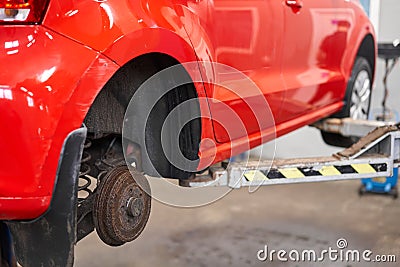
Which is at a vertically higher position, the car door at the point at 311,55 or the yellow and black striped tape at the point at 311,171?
the car door at the point at 311,55

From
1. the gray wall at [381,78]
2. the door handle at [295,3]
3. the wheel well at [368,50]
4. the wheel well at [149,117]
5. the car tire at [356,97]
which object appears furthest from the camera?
the gray wall at [381,78]

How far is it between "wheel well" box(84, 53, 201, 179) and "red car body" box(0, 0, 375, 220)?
0.16 ft

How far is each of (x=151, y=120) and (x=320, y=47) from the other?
1.22 metres

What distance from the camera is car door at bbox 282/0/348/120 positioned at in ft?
8.32


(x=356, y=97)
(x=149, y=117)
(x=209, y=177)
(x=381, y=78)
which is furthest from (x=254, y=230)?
(x=381, y=78)

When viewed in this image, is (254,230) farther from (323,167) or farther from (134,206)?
(134,206)

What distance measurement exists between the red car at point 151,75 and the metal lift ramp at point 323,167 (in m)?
0.13

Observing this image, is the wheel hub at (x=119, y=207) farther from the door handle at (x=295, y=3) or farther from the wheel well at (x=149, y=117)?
the door handle at (x=295, y=3)

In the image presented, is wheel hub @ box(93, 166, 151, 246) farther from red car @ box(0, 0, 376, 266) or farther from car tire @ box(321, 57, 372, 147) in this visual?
car tire @ box(321, 57, 372, 147)

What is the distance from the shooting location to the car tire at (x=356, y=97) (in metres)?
3.32

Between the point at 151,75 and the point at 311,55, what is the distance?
1136 mm

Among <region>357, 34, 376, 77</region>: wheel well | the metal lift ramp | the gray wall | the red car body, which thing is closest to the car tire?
<region>357, 34, 376, 77</region>: wheel well

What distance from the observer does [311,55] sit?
9.09 ft

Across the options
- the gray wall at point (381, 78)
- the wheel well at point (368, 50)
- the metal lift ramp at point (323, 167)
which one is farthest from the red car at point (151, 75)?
the gray wall at point (381, 78)
